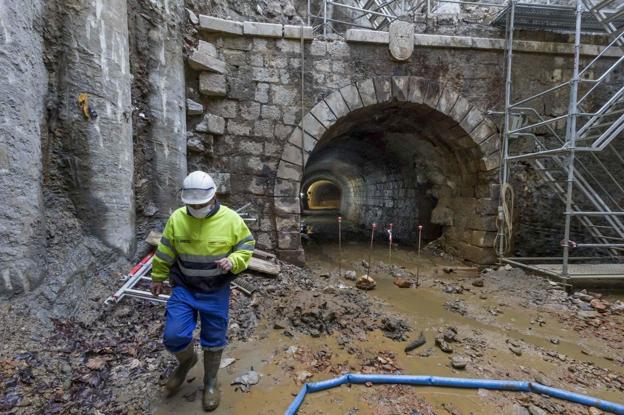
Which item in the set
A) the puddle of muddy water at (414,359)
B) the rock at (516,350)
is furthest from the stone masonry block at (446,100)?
the rock at (516,350)

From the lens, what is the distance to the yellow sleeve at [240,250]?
172cm

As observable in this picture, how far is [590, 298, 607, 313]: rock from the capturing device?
3.42 meters

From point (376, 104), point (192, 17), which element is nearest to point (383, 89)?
point (376, 104)

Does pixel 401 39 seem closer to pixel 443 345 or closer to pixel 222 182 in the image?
pixel 222 182

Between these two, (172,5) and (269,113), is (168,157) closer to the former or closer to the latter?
(269,113)

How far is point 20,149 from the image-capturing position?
7.01 feet

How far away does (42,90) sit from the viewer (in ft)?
7.81

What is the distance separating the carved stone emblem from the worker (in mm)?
4034

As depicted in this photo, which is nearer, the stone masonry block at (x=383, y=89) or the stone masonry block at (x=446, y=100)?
the stone masonry block at (x=383, y=89)

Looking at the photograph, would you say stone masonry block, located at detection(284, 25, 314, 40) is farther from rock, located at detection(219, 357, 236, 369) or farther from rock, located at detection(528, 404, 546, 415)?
rock, located at detection(528, 404, 546, 415)

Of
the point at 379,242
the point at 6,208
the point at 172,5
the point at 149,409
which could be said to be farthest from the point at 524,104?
the point at 6,208

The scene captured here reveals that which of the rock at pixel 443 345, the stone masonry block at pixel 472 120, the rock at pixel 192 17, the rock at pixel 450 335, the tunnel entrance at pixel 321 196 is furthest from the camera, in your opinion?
the tunnel entrance at pixel 321 196

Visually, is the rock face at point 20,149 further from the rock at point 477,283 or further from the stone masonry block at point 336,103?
the rock at point 477,283

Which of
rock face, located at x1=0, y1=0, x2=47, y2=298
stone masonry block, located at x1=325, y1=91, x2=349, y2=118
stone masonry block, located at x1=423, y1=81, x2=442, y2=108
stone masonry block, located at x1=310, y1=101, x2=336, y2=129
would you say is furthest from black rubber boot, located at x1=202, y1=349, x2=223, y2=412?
stone masonry block, located at x1=423, y1=81, x2=442, y2=108
